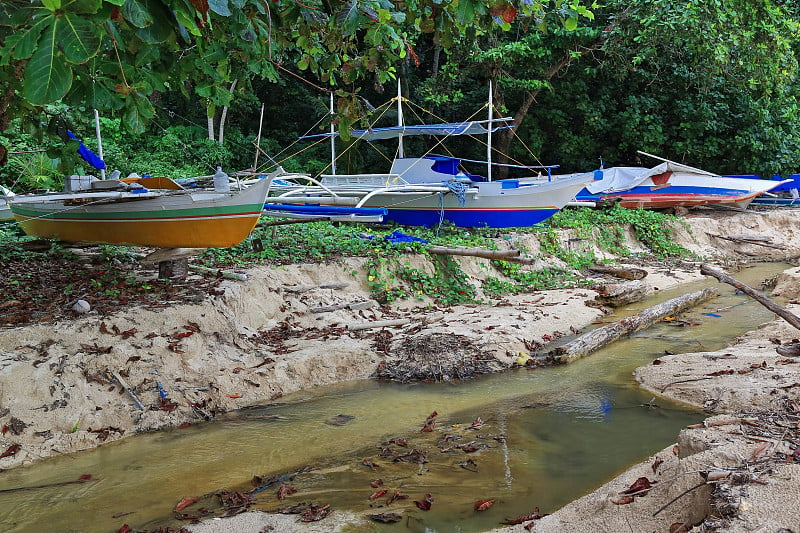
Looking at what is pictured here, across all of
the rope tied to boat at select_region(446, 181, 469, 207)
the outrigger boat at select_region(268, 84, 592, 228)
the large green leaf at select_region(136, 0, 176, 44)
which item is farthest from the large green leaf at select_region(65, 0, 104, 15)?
the rope tied to boat at select_region(446, 181, 469, 207)

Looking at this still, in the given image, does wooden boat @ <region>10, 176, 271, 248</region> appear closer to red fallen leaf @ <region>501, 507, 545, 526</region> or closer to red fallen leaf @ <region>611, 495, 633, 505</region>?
red fallen leaf @ <region>501, 507, 545, 526</region>

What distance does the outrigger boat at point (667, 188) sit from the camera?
714 inches

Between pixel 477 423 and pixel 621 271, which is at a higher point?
pixel 621 271

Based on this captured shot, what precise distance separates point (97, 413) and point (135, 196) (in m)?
3.15

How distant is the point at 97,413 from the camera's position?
6328 mm

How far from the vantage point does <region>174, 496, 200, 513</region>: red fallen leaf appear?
481 centimetres

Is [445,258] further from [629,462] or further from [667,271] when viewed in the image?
[629,462]

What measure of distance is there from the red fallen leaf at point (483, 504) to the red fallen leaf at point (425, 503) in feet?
1.12

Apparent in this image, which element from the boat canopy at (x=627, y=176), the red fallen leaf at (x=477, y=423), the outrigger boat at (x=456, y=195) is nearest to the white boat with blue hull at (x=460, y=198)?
the outrigger boat at (x=456, y=195)

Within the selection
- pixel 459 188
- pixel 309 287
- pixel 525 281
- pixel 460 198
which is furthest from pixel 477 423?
pixel 460 198

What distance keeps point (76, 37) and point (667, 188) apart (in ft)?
59.2

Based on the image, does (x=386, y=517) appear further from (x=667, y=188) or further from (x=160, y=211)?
(x=667, y=188)

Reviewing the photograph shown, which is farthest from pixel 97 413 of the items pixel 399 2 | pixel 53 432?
pixel 399 2

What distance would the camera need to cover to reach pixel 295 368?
25.2 ft
